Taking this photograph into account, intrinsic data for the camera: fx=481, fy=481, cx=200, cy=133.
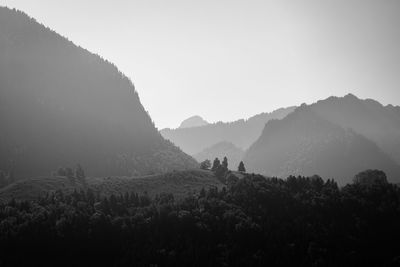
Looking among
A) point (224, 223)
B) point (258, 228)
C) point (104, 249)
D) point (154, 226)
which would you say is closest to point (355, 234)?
point (258, 228)

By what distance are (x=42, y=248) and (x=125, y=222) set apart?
1204 inches

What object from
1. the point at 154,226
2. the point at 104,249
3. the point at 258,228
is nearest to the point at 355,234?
the point at 258,228

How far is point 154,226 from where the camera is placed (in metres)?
179

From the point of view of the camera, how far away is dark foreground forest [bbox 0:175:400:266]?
6462 inches

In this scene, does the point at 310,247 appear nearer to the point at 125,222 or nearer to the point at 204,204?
the point at 204,204

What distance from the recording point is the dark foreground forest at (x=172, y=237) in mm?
164125

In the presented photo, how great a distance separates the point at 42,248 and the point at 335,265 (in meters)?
104

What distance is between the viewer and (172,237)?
17475cm

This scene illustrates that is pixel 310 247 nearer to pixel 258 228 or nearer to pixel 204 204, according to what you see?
pixel 258 228

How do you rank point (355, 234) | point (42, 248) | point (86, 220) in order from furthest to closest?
point (355, 234) < point (86, 220) < point (42, 248)

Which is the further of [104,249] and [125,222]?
[125,222]

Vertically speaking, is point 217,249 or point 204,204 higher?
point 204,204

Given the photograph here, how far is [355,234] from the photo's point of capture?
197375 mm

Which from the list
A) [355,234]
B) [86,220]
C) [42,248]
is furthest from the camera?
[355,234]
